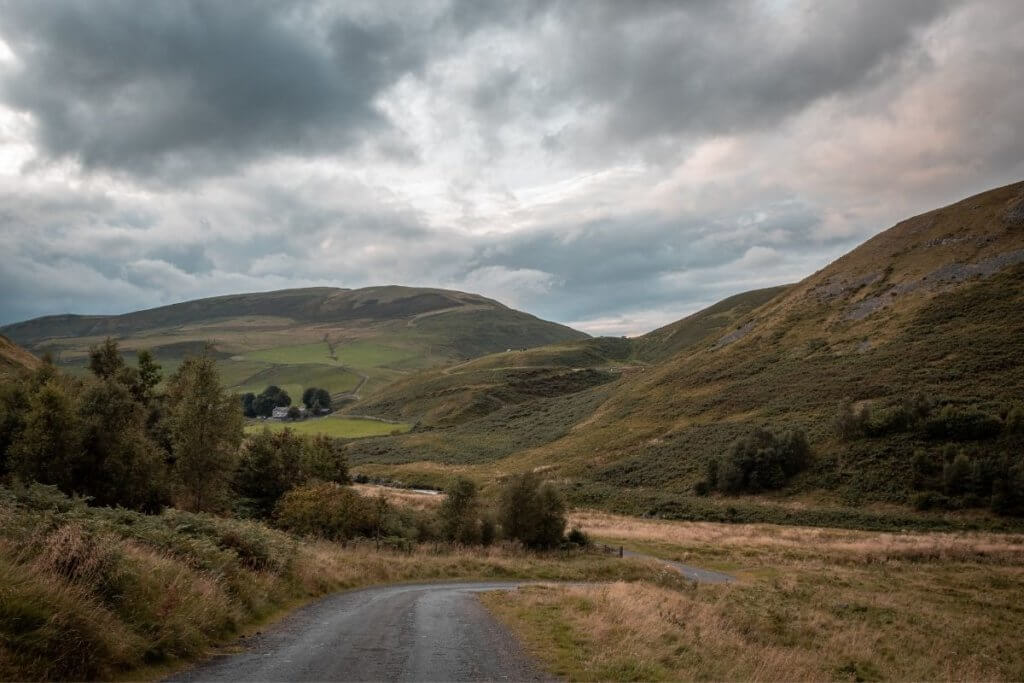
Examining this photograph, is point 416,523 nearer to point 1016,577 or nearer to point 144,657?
point 144,657

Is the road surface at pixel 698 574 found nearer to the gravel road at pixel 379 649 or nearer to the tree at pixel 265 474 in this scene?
the gravel road at pixel 379 649

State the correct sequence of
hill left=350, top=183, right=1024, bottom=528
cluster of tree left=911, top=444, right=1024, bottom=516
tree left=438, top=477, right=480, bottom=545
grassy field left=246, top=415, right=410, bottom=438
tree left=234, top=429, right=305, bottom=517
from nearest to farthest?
tree left=438, top=477, right=480, bottom=545, tree left=234, top=429, right=305, bottom=517, cluster of tree left=911, top=444, right=1024, bottom=516, hill left=350, top=183, right=1024, bottom=528, grassy field left=246, top=415, right=410, bottom=438

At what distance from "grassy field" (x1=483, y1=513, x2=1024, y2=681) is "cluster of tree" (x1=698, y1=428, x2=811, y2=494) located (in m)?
24.3

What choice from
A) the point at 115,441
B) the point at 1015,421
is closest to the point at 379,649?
the point at 115,441

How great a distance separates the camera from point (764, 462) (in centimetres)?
7094

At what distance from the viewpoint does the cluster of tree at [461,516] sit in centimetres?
3544

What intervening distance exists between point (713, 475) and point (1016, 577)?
42.4 m

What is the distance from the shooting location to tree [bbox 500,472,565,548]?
3981cm

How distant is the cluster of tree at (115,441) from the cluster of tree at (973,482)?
6044cm

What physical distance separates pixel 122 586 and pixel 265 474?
37.4 metres

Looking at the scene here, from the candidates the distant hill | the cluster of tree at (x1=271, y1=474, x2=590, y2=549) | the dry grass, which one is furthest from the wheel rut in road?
the distant hill

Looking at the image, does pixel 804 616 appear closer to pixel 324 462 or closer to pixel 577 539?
pixel 577 539

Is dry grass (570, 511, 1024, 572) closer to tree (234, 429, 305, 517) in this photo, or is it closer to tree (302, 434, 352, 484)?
tree (302, 434, 352, 484)

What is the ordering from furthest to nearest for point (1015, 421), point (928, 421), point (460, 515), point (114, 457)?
1. point (928, 421)
2. point (1015, 421)
3. point (460, 515)
4. point (114, 457)
